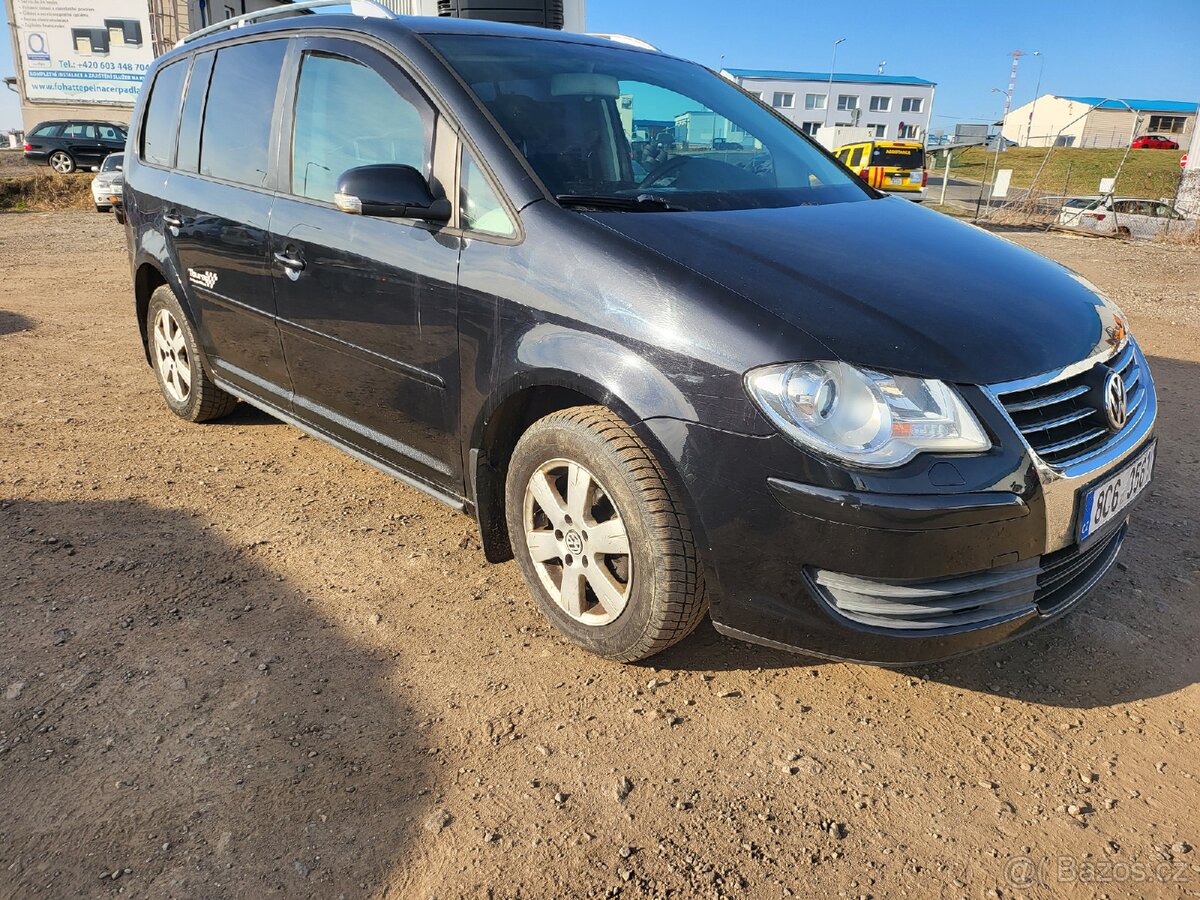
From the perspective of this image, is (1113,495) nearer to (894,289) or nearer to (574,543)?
(894,289)

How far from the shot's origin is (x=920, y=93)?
7044cm

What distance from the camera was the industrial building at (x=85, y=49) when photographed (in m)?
30.8

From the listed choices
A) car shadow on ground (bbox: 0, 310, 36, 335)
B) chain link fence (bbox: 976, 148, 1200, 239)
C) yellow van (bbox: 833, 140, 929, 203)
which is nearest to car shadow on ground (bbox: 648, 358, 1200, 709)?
car shadow on ground (bbox: 0, 310, 36, 335)

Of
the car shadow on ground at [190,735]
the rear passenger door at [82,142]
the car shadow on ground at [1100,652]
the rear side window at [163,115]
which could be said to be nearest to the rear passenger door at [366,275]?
the car shadow on ground at [190,735]

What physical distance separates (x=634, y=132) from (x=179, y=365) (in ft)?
9.10

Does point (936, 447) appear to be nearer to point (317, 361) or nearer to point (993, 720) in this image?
point (993, 720)

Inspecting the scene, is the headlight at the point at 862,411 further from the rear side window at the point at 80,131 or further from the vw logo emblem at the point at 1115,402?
the rear side window at the point at 80,131

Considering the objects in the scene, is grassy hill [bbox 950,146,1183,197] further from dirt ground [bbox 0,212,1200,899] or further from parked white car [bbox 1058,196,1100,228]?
dirt ground [bbox 0,212,1200,899]

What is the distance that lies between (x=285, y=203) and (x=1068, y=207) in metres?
18.6

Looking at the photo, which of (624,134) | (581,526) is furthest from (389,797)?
(624,134)

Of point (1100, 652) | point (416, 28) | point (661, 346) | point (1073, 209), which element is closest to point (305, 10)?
point (416, 28)

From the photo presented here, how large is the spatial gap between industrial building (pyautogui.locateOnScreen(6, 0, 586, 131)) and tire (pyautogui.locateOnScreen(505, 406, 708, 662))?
3480 cm

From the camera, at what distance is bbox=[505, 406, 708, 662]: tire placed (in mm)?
2191

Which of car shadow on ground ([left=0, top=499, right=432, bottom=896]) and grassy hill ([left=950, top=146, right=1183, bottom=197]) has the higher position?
car shadow on ground ([left=0, top=499, right=432, bottom=896])
